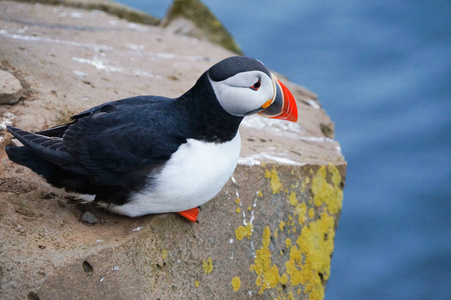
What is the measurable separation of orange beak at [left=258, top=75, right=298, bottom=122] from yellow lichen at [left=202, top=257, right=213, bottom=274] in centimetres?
89

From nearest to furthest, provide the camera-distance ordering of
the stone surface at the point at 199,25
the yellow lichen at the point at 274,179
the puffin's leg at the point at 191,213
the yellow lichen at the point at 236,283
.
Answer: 1. the puffin's leg at the point at 191,213
2. the yellow lichen at the point at 236,283
3. the yellow lichen at the point at 274,179
4. the stone surface at the point at 199,25

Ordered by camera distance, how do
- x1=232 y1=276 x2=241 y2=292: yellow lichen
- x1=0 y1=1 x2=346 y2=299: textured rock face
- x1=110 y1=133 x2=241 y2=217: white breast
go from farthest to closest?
x1=232 y1=276 x2=241 y2=292: yellow lichen, x1=110 y1=133 x2=241 y2=217: white breast, x1=0 y1=1 x2=346 y2=299: textured rock face

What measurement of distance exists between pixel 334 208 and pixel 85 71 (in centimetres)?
211

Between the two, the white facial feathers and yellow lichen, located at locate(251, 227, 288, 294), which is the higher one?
the white facial feathers

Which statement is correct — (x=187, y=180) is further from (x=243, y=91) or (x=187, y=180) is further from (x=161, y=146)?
(x=243, y=91)

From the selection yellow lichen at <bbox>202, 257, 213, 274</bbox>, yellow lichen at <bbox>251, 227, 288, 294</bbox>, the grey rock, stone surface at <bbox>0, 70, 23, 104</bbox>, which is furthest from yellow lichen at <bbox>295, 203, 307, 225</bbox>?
stone surface at <bbox>0, 70, 23, 104</bbox>

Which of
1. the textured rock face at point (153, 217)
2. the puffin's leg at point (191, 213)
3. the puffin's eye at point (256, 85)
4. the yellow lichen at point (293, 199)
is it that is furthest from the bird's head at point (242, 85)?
the yellow lichen at point (293, 199)

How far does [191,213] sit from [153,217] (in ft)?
0.75

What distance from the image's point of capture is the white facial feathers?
269 centimetres

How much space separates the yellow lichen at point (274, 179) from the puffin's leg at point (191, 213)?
65 cm

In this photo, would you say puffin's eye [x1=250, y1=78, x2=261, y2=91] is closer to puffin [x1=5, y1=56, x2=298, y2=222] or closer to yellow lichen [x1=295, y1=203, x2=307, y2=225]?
puffin [x1=5, y1=56, x2=298, y2=222]

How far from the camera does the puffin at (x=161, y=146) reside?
2.71m

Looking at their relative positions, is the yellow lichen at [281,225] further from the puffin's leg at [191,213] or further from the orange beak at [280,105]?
the orange beak at [280,105]

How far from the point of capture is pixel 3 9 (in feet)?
17.3
